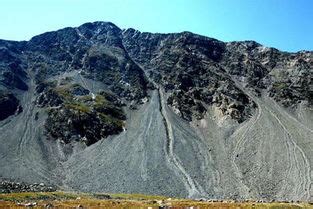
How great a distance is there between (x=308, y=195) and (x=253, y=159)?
112 ft

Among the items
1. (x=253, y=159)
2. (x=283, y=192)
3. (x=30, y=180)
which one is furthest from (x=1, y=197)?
(x=253, y=159)

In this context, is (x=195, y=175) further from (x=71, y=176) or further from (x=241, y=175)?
(x=71, y=176)

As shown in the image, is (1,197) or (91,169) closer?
(1,197)

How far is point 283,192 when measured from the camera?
170 meters

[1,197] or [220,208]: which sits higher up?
[220,208]

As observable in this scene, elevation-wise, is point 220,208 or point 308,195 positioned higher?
point 220,208

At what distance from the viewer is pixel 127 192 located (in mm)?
165500

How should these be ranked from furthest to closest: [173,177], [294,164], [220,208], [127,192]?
1. [294,164]
2. [173,177]
3. [127,192]
4. [220,208]

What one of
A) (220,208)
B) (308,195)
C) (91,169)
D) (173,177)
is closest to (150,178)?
(173,177)

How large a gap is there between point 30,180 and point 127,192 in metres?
38.6

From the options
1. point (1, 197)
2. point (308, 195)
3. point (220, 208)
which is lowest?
point (308, 195)

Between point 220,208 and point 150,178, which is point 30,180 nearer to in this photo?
point 150,178

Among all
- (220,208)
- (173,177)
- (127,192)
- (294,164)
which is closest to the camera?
(220,208)

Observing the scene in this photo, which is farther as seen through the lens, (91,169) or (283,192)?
(91,169)
